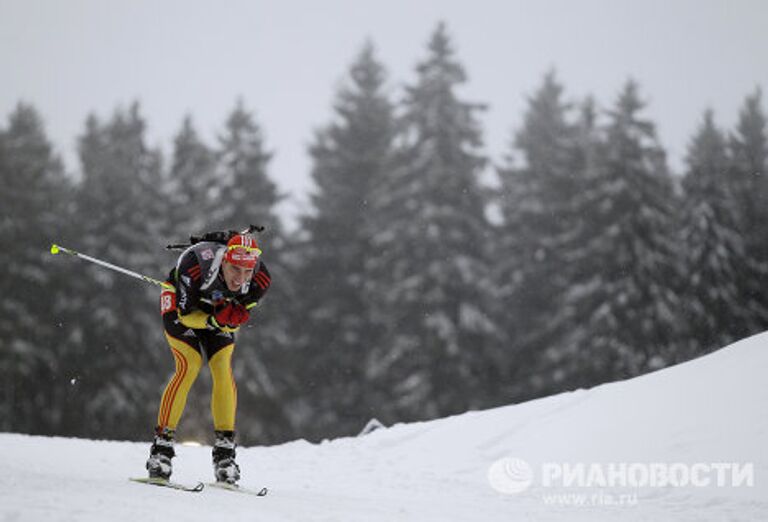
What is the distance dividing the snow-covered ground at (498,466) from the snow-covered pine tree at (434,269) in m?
18.1

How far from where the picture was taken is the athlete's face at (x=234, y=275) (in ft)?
23.0

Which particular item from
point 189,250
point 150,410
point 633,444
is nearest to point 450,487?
point 633,444

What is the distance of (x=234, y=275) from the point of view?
7027 mm

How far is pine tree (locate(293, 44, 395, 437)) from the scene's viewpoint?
32469 millimetres

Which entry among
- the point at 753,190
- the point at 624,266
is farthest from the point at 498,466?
the point at 753,190

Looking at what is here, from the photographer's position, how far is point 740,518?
6.35 m

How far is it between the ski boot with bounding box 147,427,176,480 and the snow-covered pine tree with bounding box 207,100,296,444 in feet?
74.3

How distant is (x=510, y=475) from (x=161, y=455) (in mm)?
3626

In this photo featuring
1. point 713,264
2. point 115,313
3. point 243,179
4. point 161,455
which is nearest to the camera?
point 161,455

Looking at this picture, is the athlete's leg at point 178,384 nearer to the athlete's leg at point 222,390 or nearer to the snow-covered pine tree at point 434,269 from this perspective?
the athlete's leg at point 222,390

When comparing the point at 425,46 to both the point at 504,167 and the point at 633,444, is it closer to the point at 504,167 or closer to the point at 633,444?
the point at 504,167

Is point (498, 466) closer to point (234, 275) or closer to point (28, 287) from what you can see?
point (234, 275)

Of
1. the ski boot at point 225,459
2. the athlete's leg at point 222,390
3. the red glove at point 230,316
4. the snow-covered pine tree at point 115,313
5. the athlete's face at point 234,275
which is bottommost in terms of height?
the ski boot at point 225,459

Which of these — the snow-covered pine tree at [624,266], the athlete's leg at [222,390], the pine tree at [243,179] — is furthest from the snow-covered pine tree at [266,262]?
the athlete's leg at [222,390]
